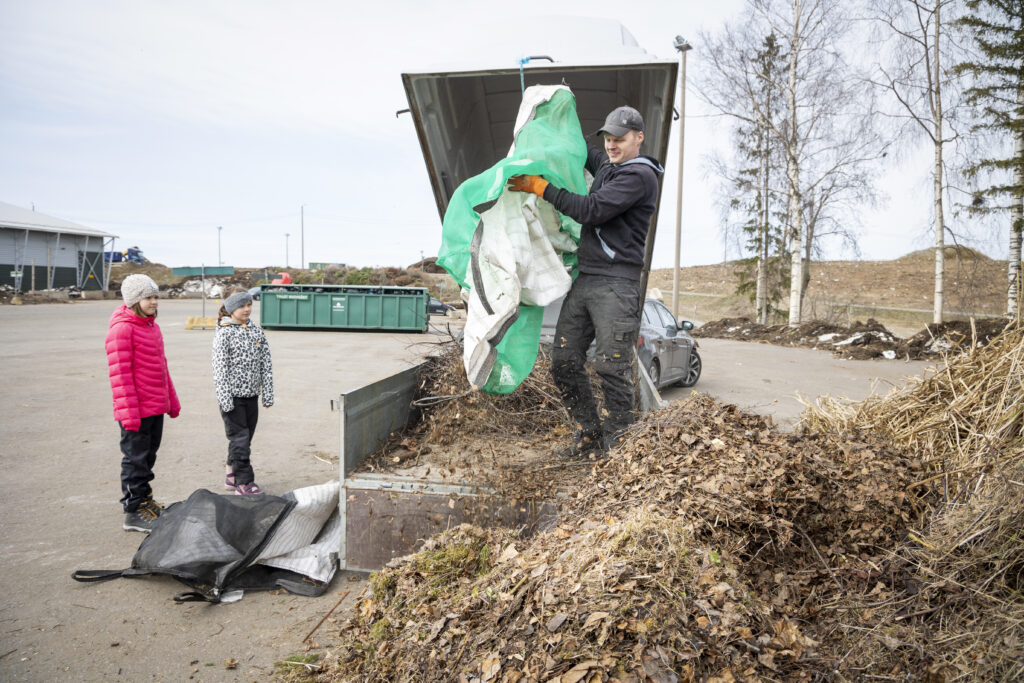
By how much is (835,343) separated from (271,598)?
1854 centimetres

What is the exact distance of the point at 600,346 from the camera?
3.58 meters

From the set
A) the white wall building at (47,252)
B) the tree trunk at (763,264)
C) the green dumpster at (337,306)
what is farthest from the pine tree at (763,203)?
the white wall building at (47,252)

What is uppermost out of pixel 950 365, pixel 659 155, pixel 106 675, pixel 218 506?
pixel 659 155

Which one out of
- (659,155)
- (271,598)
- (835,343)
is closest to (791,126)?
(835,343)

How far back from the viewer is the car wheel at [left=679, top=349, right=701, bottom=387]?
1061cm

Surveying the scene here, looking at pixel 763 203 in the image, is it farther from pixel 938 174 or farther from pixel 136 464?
pixel 136 464

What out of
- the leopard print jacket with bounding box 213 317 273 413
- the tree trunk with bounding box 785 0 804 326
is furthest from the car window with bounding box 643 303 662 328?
the tree trunk with bounding box 785 0 804 326

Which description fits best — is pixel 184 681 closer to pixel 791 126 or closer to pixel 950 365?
pixel 950 365

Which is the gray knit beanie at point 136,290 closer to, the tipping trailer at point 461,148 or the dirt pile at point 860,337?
the tipping trailer at point 461,148

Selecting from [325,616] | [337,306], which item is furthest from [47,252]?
[325,616]

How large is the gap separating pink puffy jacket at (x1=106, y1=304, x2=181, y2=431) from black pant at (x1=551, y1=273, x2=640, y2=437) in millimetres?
2744

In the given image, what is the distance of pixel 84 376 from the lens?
9.98 m

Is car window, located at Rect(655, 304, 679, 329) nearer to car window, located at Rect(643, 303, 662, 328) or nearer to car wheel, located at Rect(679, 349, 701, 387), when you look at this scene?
car window, located at Rect(643, 303, 662, 328)

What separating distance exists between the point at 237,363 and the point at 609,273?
2805mm
